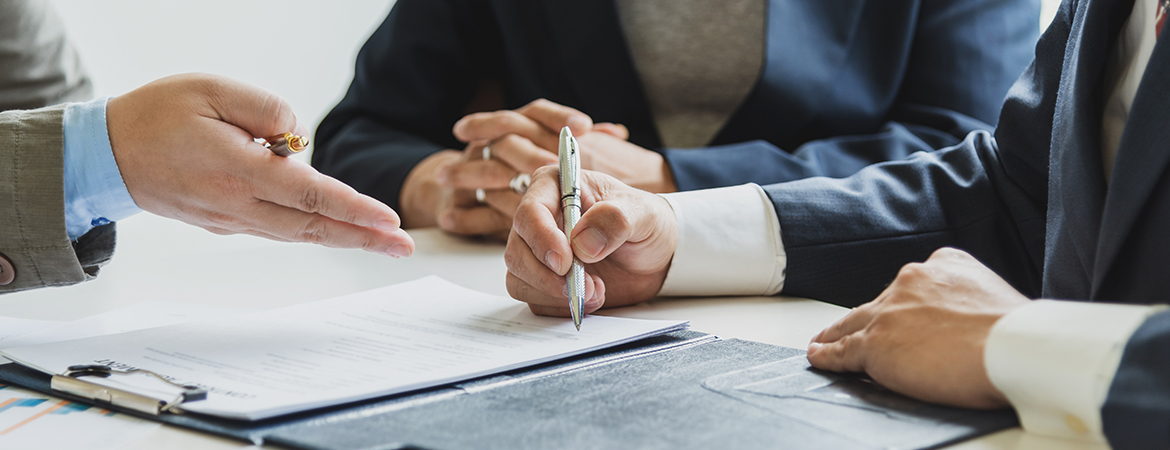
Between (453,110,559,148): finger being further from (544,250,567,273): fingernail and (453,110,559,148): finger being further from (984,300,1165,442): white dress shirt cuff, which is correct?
(984,300,1165,442): white dress shirt cuff

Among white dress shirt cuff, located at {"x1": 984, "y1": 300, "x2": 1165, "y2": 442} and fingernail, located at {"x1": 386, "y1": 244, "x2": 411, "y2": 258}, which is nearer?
white dress shirt cuff, located at {"x1": 984, "y1": 300, "x2": 1165, "y2": 442}

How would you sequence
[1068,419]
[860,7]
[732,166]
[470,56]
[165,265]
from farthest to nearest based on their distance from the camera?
[470,56], [860,7], [732,166], [165,265], [1068,419]

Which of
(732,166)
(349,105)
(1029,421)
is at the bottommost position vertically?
(1029,421)

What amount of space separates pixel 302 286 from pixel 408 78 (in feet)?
2.53

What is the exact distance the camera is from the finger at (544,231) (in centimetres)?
69

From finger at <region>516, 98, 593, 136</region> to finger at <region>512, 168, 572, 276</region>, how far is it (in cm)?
44

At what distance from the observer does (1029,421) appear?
447mm

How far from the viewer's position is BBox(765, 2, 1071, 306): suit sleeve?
83cm

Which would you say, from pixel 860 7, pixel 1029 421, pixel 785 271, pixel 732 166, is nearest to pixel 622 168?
pixel 732 166

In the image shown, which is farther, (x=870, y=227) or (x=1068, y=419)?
(x=870, y=227)

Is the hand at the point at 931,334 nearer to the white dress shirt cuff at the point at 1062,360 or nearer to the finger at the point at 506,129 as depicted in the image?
the white dress shirt cuff at the point at 1062,360

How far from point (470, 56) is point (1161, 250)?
4.42 feet

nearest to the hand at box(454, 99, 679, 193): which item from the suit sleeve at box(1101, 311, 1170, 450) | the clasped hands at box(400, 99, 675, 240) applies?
the clasped hands at box(400, 99, 675, 240)

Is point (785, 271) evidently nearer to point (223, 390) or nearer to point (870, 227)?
point (870, 227)
